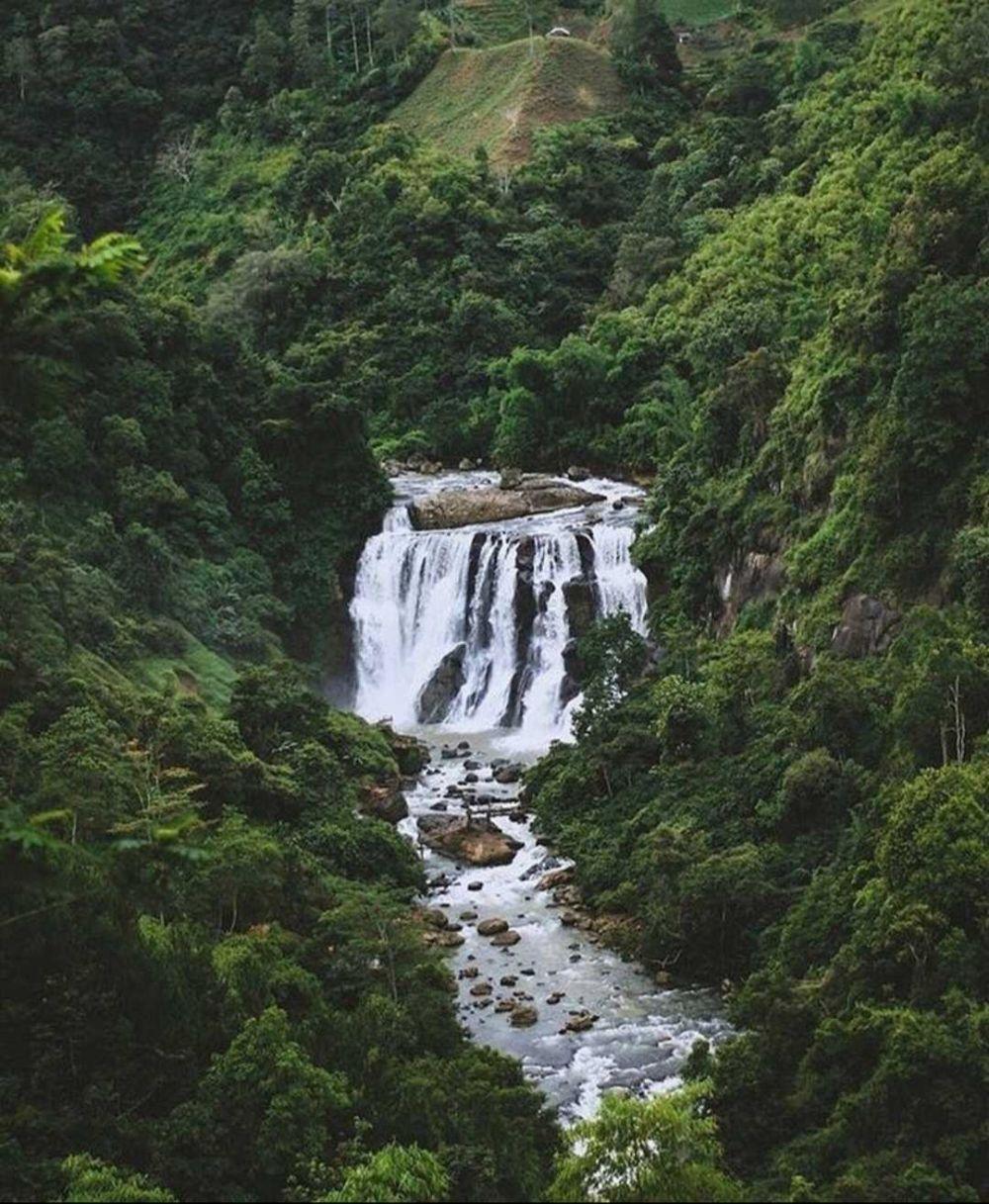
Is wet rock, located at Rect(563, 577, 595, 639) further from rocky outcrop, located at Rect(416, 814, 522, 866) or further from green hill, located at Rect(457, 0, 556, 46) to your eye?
green hill, located at Rect(457, 0, 556, 46)

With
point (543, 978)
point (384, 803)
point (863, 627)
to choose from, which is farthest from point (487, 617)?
point (543, 978)

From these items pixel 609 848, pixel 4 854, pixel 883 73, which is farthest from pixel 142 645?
pixel 883 73

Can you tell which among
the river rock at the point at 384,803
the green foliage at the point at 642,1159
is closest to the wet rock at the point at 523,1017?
the river rock at the point at 384,803

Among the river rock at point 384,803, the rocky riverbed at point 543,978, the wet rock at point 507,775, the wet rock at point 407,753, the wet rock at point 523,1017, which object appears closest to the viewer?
the rocky riverbed at point 543,978

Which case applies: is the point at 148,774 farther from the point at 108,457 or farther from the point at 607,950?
the point at 108,457

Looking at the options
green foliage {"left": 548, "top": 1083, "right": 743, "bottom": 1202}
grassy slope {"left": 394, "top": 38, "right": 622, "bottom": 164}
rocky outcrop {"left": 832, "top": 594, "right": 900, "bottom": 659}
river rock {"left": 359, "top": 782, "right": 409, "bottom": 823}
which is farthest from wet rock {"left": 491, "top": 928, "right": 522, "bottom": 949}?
grassy slope {"left": 394, "top": 38, "right": 622, "bottom": 164}

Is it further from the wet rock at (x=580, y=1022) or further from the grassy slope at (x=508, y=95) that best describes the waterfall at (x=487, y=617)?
the grassy slope at (x=508, y=95)

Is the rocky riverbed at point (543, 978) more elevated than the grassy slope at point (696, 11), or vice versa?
the grassy slope at point (696, 11)

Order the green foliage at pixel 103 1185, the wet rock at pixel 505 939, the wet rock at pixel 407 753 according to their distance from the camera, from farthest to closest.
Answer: the wet rock at pixel 407 753 < the wet rock at pixel 505 939 < the green foliage at pixel 103 1185
